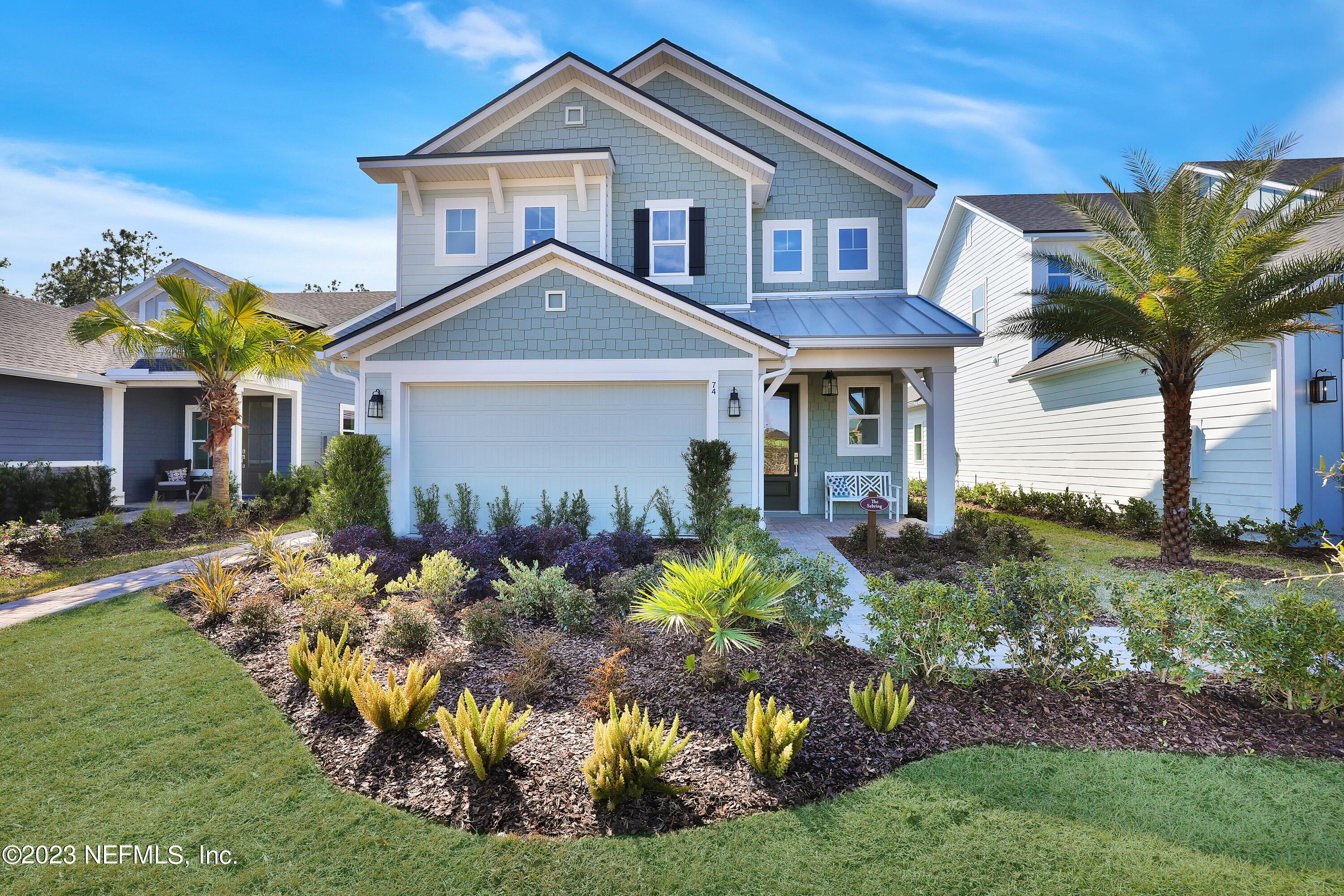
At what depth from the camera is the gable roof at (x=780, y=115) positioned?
11367 mm

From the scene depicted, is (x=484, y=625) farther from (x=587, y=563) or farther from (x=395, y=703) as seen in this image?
(x=587, y=563)

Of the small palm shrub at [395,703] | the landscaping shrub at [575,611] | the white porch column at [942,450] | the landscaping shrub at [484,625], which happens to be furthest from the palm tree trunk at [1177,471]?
the small palm shrub at [395,703]

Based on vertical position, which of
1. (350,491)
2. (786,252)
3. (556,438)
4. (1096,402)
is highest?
(786,252)

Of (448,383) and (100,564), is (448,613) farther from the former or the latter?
(100,564)

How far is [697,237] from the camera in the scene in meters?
10.7

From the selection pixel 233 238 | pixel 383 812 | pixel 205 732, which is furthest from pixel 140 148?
pixel 383 812

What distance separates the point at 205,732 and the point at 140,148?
16.4 meters

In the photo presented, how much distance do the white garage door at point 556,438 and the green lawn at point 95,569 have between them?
3.60 meters

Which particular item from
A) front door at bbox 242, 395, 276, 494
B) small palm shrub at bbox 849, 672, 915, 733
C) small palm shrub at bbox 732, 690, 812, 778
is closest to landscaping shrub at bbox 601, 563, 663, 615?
small palm shrub at bbox 849, 672, 915, 733

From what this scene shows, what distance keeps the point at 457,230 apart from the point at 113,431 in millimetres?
9835

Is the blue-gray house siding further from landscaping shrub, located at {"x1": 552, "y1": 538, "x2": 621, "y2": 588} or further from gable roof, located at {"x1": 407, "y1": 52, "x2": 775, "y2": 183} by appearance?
landscaping shrub, located at {"x1": 552, "y1": 538, "x2": 621, "y2": 588}

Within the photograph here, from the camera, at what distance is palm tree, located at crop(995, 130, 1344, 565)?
7.07 metres

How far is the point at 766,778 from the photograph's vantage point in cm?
299

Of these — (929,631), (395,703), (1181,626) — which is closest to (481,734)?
(395,703)
